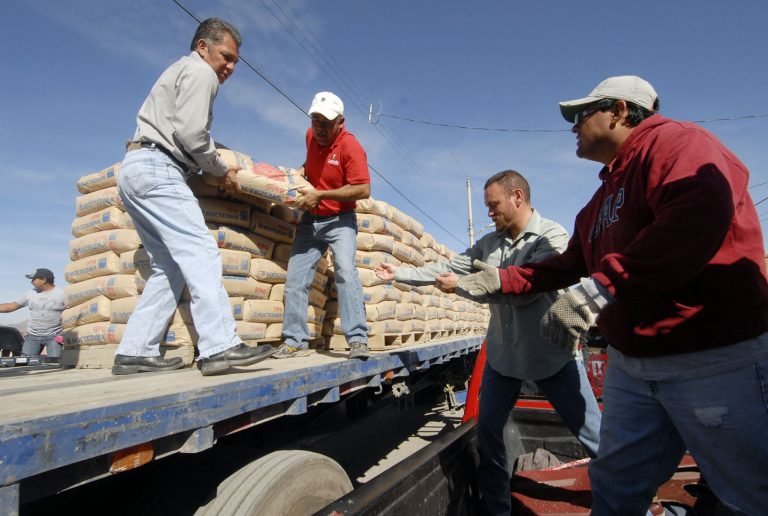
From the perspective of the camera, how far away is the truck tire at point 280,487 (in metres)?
1.63

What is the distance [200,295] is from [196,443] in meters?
0.97

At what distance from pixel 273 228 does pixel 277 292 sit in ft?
1.49

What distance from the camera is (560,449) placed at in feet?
11.4

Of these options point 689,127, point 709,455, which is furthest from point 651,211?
point 709,455

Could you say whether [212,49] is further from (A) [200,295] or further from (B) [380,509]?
(B) [380,509]

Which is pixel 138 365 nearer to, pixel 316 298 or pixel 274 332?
pixel 274 332

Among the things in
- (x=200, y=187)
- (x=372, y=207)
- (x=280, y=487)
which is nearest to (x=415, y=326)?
(x=372, y=207)

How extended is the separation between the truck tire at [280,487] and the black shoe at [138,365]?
34.2 inches

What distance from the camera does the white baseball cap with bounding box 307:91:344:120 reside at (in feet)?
10.5

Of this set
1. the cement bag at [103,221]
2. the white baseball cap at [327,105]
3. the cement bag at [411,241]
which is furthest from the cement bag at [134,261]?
the cement bag at [411,241]

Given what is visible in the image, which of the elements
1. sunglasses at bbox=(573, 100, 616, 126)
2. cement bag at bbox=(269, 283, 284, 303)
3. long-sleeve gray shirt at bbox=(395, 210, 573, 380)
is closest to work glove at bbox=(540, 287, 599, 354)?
sunglasses at bbox=(573, 100, 616, 126)

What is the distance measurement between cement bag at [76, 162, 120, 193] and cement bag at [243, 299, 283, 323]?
1.14 m

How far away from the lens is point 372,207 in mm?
4785

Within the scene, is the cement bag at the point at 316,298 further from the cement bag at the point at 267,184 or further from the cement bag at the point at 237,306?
the cement bag at the point at 267,184
